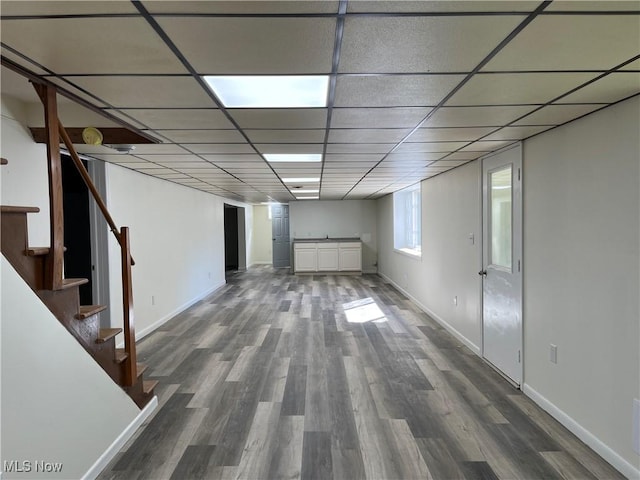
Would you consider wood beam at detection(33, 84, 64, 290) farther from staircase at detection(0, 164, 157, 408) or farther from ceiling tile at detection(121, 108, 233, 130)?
ceiling tile at detection(121, 108, 233, 130)

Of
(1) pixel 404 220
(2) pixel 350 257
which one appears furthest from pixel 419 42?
(2) pixel 350 257

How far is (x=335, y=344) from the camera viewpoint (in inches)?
164

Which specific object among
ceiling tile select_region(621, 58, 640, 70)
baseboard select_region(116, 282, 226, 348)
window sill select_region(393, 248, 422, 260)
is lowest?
baseboard select_region(116, 282, 226, 348)

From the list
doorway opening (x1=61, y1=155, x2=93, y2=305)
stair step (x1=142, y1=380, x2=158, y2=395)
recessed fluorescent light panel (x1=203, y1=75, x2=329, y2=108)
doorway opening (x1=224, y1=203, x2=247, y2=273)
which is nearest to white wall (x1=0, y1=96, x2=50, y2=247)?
doorway opening (x1=61, y1=155, x2=93, y2=305)

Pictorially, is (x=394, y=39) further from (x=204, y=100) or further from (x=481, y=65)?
(x=204, y=100)

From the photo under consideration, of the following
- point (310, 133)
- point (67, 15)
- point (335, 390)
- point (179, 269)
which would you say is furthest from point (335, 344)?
point (67, 15)

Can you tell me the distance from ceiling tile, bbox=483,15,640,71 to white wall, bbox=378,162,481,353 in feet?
7.49

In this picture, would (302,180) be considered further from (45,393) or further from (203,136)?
(45,393)

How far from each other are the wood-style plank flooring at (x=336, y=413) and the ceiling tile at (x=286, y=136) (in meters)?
2.11

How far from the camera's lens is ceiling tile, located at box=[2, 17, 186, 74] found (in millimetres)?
1225

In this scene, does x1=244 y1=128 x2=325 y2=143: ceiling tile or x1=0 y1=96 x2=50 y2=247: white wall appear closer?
x1=0 y1=96 x2=50 y2=247: white wall

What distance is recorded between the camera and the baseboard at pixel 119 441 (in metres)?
1.96

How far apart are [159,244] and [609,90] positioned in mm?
5023

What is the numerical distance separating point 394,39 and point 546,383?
8.92 feet
